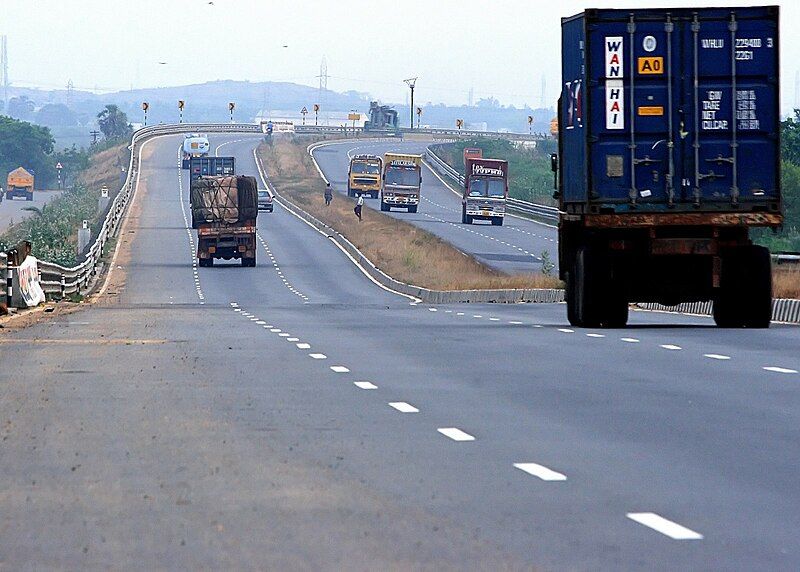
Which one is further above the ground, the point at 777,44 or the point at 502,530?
the point at 777,44

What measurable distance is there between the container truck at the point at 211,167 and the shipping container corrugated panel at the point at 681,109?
3791 inches

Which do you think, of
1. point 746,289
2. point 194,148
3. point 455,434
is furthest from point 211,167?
point 455,434

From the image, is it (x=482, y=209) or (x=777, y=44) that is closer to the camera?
(x=777, y=44)

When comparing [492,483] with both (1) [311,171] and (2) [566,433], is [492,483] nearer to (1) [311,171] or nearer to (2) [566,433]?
(2) [566,433]

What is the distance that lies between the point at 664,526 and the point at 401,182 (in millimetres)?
99880

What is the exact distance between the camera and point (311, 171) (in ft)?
495

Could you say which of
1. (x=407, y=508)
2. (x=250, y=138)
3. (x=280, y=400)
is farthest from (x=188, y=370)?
(x=250, y=138)

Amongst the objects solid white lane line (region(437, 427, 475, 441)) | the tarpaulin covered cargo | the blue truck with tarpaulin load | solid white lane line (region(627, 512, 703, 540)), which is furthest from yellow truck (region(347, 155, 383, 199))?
solid white lane line (region(627, 512, 703, 540))

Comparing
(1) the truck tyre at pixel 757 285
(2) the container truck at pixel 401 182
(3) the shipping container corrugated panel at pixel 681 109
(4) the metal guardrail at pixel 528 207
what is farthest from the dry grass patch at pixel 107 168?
(3) the shipping container corrugated panel at pixel 681 109

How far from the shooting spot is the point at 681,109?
81.5 feet

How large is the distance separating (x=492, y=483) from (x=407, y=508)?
3.33ft

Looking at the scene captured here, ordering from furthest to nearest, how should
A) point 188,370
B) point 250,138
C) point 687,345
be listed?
point 250,138 → point 687,345 → point 188,370

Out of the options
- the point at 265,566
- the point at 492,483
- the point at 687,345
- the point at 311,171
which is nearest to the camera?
the point at 265,566

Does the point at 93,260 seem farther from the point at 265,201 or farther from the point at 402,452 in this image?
the point at 402,452
